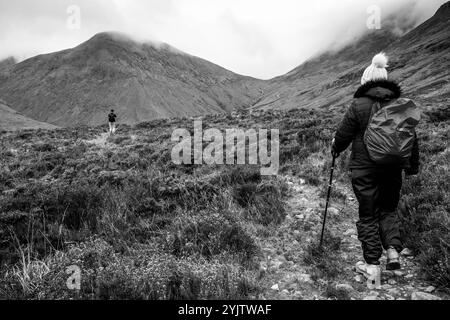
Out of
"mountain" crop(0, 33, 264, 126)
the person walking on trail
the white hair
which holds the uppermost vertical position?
"mountain" crop(0, 33, 264, 126)

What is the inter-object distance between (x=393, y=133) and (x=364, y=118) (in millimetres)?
499

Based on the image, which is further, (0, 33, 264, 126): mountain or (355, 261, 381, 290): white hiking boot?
(0, 33, 264, 126): mountain

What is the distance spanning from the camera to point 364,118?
4598 mm

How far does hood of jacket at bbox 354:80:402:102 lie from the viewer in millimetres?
4477

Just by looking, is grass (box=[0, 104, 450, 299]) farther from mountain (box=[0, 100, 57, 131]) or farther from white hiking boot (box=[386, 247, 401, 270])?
mountain (box=[0, 100, 57, 131])

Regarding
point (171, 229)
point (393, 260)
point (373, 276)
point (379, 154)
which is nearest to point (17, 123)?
point (171, 229)

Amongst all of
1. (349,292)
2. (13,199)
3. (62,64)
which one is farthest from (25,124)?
(62,64)

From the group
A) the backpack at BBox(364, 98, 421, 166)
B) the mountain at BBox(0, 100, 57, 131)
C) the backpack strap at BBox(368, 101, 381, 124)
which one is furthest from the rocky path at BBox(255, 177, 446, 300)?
the mountain at BBox(0, 100, 57, 131)

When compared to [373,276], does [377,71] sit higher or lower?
higher

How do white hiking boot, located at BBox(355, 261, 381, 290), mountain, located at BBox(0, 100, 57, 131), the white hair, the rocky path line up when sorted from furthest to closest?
mountain, located at BBox(0, 100, 57, 131) < the white hair < white hiking boot, located at BBox(355, 261, 381, 290) < the rocky path

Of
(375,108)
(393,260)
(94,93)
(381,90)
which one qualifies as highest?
(94,93)

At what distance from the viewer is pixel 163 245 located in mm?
4793

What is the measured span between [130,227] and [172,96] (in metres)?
183

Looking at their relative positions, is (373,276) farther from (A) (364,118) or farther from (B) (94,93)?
(B) (94,93)
